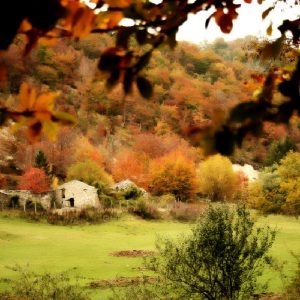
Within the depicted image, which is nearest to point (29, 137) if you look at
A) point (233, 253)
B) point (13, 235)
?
point (233, 253)

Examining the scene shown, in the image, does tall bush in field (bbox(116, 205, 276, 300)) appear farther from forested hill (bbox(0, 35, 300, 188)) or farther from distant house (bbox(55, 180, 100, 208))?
forested hill (bbox(0, 35, 300, 188))

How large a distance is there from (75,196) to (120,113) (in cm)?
6153

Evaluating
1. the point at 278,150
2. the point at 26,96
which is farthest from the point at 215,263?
the point at 278,150

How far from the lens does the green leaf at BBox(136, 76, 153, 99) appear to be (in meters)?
1.36

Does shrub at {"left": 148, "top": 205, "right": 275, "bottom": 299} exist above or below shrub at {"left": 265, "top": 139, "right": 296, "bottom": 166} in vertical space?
below

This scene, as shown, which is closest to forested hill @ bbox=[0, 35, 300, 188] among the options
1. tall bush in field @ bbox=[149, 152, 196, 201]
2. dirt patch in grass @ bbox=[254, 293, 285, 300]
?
tall bush in field @ bbox=[149, 152, 196, 201]

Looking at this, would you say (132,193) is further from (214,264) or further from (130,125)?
(130,125)

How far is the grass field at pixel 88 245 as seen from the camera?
1909 cm

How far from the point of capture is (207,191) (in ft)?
199

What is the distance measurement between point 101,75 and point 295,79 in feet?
1.92

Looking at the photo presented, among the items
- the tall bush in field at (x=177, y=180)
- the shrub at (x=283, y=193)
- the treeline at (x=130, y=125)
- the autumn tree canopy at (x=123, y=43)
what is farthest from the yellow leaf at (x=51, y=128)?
the tall bush in field at (x=177, y=180)

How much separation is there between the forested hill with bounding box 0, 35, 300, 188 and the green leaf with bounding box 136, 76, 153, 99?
177ft

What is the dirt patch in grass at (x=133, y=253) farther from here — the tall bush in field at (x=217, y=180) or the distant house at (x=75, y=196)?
the tall bush in field at (x=217, y=180)

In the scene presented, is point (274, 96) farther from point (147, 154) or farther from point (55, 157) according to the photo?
point (147, 154)
